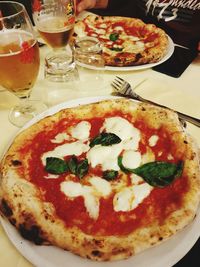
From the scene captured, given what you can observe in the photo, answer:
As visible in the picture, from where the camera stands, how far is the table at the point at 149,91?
1169 millimetres

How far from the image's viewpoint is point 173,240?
76cm

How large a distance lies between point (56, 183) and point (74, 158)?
Result: 0.10 meters

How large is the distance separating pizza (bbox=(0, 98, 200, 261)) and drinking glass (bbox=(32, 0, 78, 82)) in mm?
361

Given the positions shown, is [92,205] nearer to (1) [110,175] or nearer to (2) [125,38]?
(1) [110,175]

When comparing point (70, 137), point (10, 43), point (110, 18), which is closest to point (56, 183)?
point (70, 137)

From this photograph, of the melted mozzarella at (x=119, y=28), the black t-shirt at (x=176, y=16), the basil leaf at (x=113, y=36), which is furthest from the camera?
the black t-shirt at (x=176, y=16)

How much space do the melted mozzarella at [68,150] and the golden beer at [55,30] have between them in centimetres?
53

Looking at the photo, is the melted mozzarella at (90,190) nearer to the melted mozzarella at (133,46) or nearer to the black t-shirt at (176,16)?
the melted mozzarella at (133,46)

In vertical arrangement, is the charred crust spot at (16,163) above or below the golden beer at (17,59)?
below

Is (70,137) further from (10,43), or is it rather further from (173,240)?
(173,240)

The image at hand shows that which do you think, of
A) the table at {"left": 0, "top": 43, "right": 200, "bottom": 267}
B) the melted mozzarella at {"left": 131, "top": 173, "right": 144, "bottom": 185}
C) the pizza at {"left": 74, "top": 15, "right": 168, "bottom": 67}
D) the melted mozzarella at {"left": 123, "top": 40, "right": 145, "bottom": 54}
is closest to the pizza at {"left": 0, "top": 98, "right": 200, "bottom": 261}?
the melted mozzarella at {"left": 131, "top": 173, "right": 144, "bottom": 185}

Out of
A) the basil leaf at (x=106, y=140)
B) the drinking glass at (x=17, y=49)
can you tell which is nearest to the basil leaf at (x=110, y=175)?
the basil leaf at (x=106, y=140)

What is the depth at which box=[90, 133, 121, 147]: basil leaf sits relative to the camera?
1.02 metres

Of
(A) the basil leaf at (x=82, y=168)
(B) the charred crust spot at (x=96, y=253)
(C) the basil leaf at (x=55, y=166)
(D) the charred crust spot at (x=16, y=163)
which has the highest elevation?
(B) the charred crust spot at (x=96, y=253)
